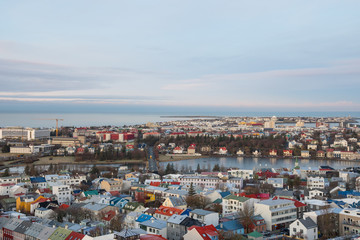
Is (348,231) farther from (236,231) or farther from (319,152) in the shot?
(319,152)

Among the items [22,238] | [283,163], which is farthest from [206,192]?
[283,163]

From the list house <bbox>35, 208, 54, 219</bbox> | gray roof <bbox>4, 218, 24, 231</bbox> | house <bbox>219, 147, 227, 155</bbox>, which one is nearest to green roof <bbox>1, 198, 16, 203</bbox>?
house <bbox>35, 208, 54, 219</bbox>

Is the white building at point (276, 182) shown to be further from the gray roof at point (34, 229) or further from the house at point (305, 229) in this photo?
the gray roof at point (34, 229)

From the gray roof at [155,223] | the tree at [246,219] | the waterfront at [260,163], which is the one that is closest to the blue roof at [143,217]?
the gray roof at [155,223]

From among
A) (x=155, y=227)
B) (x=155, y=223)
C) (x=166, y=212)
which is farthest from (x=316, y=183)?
(x=155, y=227)

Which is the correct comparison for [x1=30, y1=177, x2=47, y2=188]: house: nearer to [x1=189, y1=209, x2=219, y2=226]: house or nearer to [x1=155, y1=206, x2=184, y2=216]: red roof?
[x1=155, y1=206, x2=184, y2=216]: red roof

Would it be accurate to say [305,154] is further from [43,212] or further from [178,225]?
[43,212]
